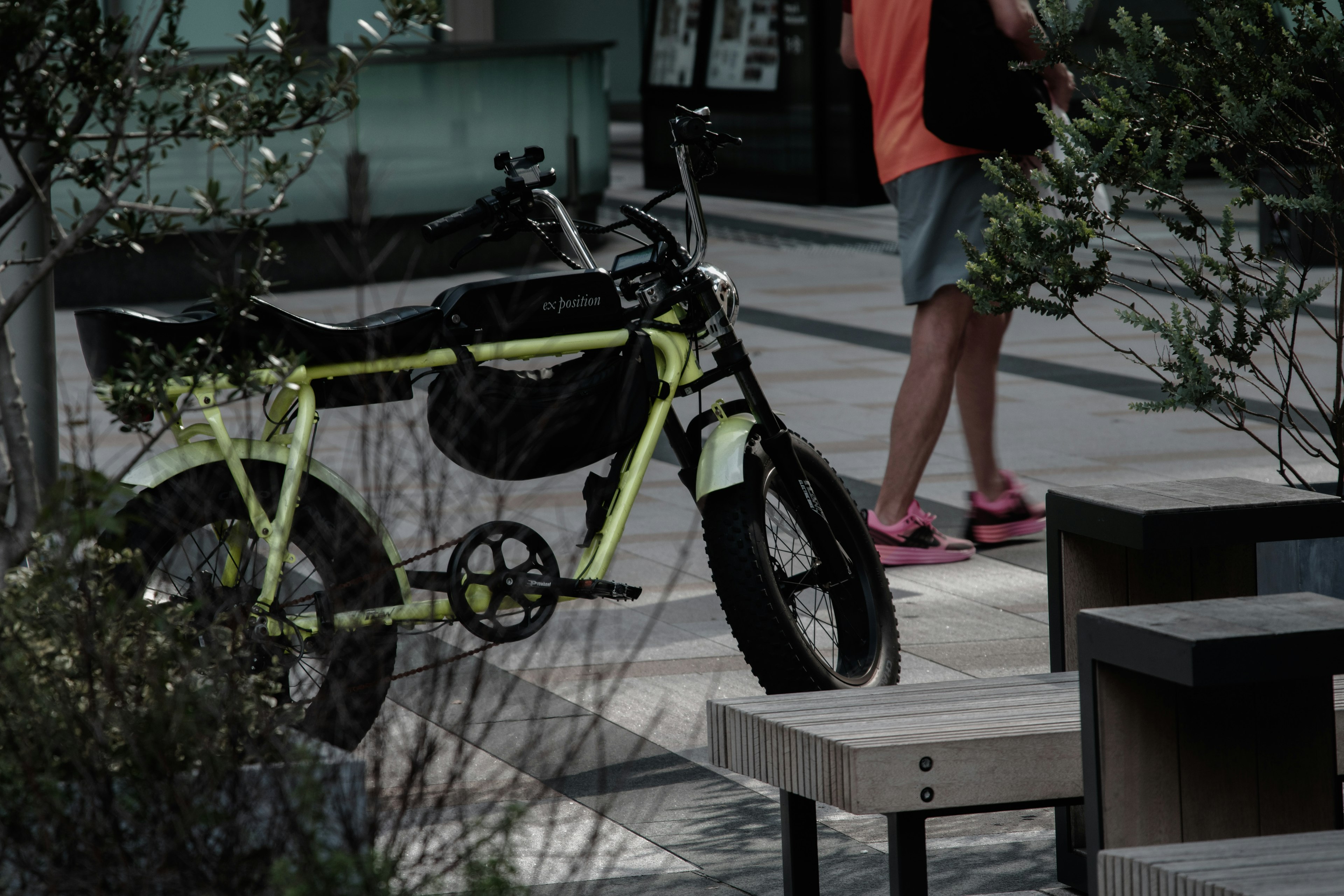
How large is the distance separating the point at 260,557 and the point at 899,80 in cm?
281

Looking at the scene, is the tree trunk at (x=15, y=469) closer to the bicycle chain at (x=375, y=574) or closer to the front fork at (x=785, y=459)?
the bicycle chain at (x=375, y=574)

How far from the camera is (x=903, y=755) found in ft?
8.44

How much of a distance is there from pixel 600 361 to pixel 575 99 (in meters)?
10.8

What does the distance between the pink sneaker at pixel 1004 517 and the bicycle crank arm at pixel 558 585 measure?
7.46ft

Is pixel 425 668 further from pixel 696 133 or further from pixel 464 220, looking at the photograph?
pixel 696 133

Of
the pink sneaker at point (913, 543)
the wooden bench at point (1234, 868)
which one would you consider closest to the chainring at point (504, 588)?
the wooden bench at point (1234, 868)


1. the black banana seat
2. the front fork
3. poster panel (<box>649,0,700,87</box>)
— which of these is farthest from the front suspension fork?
poster panel (<box>649,0,700,87</box>)

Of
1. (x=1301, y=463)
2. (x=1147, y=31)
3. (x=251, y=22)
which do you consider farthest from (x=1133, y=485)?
(x=1301, y=463)

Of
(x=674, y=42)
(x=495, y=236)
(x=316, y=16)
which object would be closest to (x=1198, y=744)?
(x=495, y=236)

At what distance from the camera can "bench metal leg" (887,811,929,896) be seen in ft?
8.74

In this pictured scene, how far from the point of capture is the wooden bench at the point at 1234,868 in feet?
6.33

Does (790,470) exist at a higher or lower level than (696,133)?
lower

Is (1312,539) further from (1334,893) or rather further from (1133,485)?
(1334,893)

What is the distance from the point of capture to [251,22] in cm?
270
